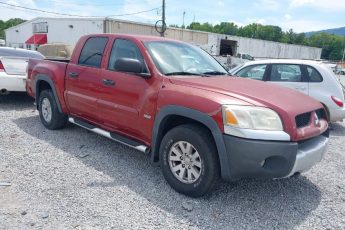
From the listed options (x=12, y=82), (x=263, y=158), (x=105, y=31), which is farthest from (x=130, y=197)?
(x=105, y=31)

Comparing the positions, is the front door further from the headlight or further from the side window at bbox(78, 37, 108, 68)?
the headlight

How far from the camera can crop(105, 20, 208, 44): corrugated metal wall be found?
2773 centimetres

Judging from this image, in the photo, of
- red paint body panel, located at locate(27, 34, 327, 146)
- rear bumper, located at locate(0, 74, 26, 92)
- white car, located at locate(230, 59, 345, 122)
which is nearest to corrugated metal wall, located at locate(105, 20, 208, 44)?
white car, located at locate(230, 59, 345, 122)

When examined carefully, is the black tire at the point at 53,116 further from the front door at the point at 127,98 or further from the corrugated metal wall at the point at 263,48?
the corrugated metal wall at the point at 263,48

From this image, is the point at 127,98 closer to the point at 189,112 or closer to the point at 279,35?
the point at 189,112

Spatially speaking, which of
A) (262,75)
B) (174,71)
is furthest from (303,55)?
(174,71)

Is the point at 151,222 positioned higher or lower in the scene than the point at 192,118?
lower

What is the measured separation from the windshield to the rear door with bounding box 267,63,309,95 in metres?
2.77

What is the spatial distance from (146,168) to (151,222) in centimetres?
132

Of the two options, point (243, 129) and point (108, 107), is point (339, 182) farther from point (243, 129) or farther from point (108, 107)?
point (108, 107)

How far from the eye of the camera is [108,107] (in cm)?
446

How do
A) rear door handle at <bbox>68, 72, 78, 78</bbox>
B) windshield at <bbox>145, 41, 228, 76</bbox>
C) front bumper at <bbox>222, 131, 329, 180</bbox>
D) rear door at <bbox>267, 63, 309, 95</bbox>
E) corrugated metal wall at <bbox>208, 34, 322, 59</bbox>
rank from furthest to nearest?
corrugated metal wall at <bbox>208, 34, 322, 59</bbox>
rear door at <bbox>267, 63, 309, 95</bbox>
rear door handle at <bbox>68, 72, 78, 78</bbox>
windshield at <bbox>145, 41, 228, 76</bbox>
front bumper at <bbox>222, 131, 329, 180</bbox>

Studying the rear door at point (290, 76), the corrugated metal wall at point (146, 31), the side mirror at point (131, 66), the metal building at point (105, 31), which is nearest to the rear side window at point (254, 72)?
the rear door at point (290, 76)

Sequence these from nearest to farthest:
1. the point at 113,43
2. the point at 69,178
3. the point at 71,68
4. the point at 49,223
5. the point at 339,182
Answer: the point at 49,223, the point at 69,178, the point at 339,182, the point at 113,43, the point at 71,68
